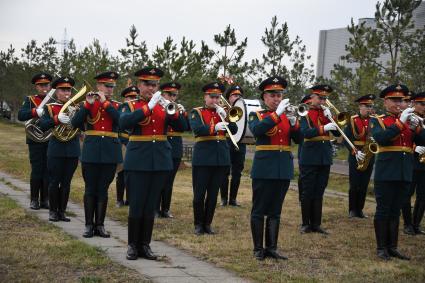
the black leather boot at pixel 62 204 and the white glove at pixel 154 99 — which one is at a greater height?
the white glove at pixel 154 99

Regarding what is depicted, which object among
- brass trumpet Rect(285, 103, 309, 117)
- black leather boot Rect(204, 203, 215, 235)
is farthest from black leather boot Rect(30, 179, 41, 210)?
brass trumpet Rect(285, 103, 309, 117)

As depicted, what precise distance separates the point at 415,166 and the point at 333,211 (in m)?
2.65

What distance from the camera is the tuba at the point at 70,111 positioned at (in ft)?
31.8

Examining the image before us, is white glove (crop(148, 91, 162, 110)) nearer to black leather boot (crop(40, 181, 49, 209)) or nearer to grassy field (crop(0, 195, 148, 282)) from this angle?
grassy field (crop(0, 195, 148, 282))

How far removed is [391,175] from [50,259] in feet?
14.7

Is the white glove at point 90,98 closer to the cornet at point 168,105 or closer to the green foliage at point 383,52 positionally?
the cornet at point 168,105

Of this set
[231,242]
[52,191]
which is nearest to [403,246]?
[231,242]

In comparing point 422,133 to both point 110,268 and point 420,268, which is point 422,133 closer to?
point 420,268

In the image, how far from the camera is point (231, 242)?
9797 mm

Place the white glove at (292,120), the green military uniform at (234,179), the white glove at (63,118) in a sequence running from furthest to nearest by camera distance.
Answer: the green military uniform at (234,179)
the white glove at (63,118)
the white glove at (292,120)

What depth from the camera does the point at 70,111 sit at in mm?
10625

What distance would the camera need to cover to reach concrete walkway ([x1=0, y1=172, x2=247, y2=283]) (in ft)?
24.9

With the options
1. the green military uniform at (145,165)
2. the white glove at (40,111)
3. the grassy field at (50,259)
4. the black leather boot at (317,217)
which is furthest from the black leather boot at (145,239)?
the black leather boot at (317,217)

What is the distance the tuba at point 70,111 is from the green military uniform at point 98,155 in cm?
21
